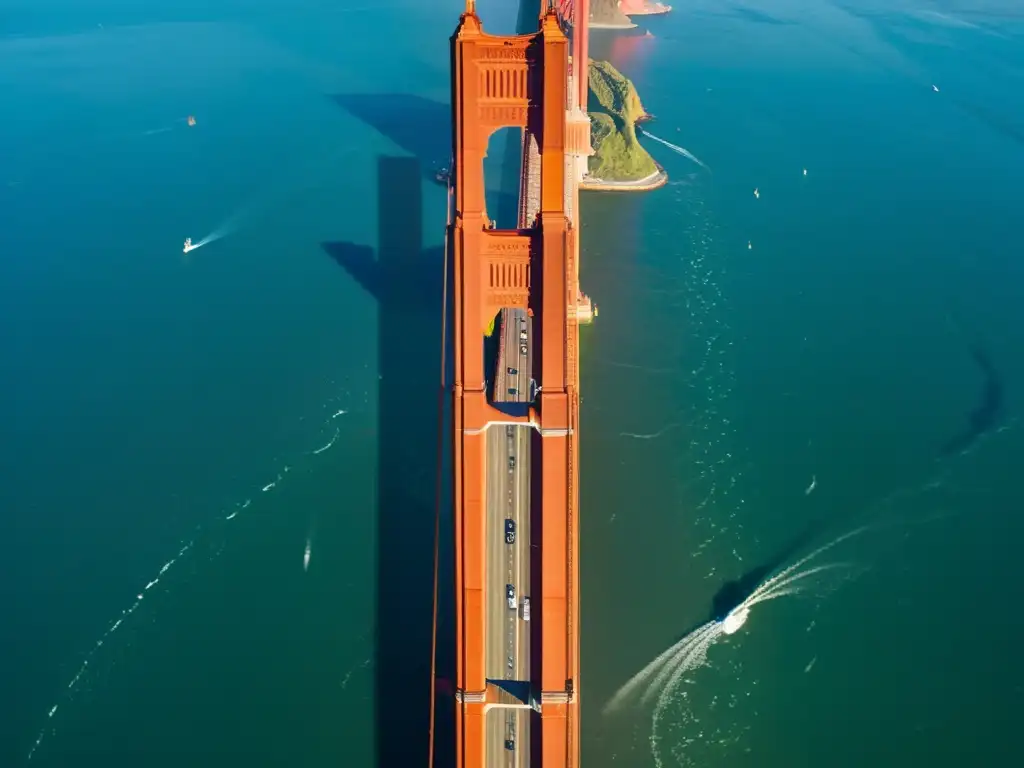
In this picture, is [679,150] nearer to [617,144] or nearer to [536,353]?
[617,144]

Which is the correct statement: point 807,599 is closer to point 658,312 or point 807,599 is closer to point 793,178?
point 658,312

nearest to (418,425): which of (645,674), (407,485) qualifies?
(407,485)

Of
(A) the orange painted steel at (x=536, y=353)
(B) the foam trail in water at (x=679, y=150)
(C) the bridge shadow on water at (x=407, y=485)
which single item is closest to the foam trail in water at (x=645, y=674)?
(A) the orange painted steel at (x=536, y=353)

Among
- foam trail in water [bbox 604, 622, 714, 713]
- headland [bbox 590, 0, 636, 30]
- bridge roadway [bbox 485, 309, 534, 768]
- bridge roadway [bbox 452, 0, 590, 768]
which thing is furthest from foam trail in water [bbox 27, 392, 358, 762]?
headland [bbox 590, 0, 636, 30]

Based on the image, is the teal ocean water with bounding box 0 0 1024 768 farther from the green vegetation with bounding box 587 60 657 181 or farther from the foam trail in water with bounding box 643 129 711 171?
the green vegetation with bounding box 587 60 657 181

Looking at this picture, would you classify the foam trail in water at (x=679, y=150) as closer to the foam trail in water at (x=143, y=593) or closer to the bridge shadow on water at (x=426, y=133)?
the bridge shadow on water at (x=426, y=133)

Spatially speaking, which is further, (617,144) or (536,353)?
(617,144)
